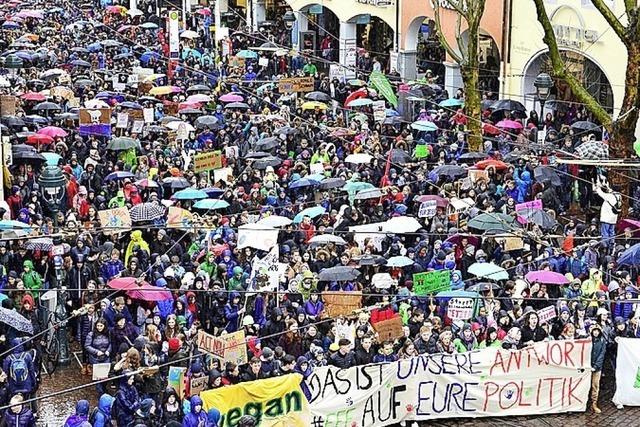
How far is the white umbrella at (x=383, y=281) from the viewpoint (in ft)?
64.8

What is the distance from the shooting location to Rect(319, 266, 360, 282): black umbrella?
1945 cm

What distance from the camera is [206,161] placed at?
26.1 m

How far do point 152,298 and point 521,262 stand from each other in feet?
19.5

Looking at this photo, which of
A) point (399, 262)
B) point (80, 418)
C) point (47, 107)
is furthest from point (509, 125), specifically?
point (80, 418)

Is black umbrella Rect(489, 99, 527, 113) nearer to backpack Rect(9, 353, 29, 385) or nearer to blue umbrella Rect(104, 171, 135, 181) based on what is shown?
blue umbrella Rect(104, 171, 135, 181)

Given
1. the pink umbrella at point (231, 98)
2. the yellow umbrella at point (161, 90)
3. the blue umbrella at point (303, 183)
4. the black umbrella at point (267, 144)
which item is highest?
the yellow umbrella at point (161, 90)

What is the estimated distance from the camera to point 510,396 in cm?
1744

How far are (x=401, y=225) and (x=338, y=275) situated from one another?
10.3 ft

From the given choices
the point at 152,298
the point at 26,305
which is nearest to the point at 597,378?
the point at 152,298

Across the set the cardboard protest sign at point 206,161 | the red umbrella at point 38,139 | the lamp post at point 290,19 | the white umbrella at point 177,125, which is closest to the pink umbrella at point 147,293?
the cardboard protest sign at point 206,161

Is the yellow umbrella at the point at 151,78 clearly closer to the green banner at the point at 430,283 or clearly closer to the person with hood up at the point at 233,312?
the person with hood up at the point at 233,312

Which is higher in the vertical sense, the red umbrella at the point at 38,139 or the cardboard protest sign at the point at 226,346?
the red umbrella at the point at 38,139

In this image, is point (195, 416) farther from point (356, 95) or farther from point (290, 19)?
point (290, 19)

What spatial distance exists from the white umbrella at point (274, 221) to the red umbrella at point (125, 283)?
348 cm
